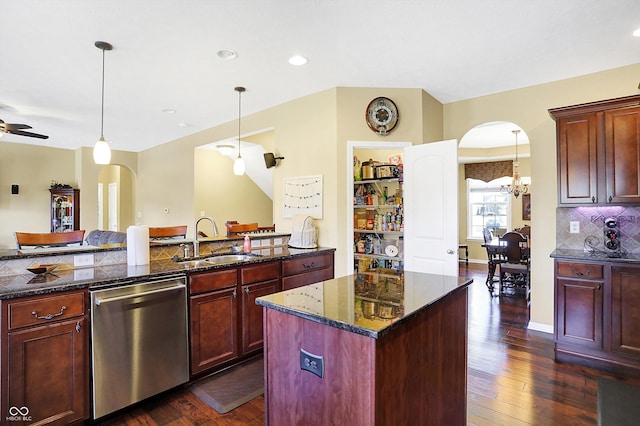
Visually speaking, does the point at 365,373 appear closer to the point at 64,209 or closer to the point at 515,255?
the point at 515,255

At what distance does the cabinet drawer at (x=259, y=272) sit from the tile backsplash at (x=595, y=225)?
295 cm

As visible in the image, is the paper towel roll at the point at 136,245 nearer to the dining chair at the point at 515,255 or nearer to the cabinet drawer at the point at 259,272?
the cabinet drawer at the point at 259,272

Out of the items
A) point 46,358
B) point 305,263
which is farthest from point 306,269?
point 46,358

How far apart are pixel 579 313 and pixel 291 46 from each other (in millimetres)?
3371

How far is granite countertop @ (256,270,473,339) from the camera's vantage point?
1225 millimetres

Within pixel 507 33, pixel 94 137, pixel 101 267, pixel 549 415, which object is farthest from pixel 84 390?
pixel 94 137

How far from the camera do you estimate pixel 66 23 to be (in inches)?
99.2

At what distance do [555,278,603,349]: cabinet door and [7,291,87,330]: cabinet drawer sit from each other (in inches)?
146

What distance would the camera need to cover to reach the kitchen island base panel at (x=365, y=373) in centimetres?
118

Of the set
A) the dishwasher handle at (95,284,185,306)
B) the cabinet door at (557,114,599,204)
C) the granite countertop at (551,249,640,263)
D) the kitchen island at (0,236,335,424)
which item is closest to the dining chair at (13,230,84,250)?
the kitchen island at (0,236,335,424)

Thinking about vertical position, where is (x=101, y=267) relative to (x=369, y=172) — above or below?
below

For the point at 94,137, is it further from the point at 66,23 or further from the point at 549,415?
the point at 549,415

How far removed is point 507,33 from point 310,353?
111 inches

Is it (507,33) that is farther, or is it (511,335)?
(511,335)
